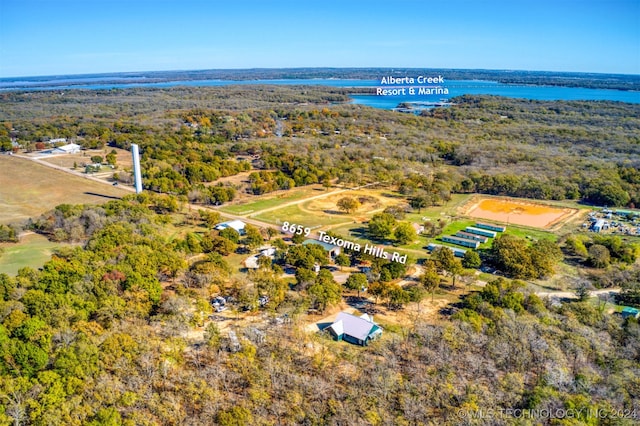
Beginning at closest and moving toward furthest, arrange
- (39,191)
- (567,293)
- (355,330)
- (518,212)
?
(355,330), (567,293), (518,212), (39,191)

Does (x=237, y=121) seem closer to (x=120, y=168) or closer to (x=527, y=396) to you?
(x=120, y=168)

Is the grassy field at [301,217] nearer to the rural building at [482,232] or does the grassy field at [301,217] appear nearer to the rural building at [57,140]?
the rural building at [482,232]

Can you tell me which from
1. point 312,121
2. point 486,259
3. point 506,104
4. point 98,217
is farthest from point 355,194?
point 506,104

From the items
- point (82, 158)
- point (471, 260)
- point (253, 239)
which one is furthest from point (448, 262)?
point (82, 158)

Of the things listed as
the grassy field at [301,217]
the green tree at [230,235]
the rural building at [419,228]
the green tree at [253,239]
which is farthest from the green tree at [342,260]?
the rural building at [419,228]

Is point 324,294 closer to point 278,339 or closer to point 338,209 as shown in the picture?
point 278,339

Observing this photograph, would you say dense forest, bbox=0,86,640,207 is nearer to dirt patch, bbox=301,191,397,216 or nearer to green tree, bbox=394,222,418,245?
dirt patch, bbox=301,191,397,216
